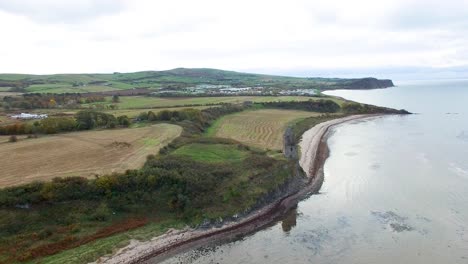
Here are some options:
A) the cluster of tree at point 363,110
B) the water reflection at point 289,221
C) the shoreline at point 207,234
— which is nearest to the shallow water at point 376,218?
the water reflection at point 289,221

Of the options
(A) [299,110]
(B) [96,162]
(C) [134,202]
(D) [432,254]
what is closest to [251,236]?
(C) [134,202]

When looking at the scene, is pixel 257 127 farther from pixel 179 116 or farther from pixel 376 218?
pixel 376 218

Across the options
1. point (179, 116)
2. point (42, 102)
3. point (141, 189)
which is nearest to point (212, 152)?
point (141, 189)

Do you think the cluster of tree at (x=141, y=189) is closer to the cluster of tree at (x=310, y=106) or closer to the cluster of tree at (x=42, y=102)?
the cluster of tree at (x=42, y=102)

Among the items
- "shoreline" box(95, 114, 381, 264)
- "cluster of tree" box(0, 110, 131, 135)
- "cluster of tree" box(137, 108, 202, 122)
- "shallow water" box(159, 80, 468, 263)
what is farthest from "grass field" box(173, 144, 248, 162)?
"cluster of tree" box(137, 108, 202, 122)

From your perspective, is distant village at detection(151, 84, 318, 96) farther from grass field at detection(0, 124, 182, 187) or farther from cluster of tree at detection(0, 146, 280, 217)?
cluster of tree at detection(0, 146, 280, 217)

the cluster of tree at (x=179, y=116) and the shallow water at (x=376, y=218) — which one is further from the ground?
the cluster of tree at (x=179, y=116)

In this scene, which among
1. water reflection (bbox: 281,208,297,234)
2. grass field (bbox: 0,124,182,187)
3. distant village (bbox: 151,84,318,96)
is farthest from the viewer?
distant village (bbox: 151,84,318,96)
